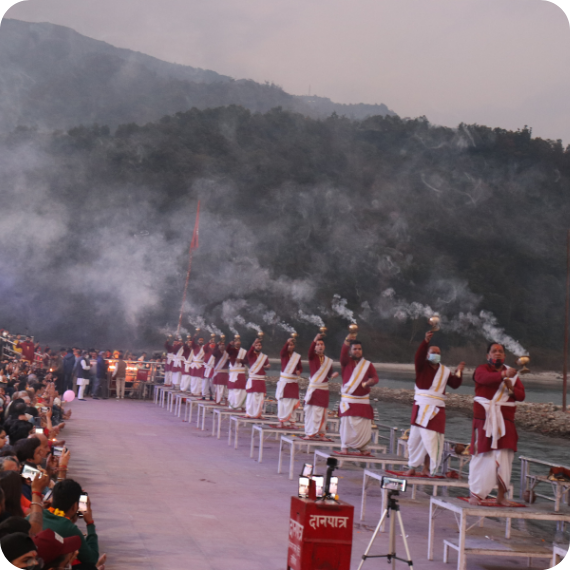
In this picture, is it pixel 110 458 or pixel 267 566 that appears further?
pixel 110 458

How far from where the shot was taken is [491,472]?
6383 millimetres

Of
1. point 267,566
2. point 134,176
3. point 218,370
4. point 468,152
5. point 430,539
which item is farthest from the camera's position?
point 468,152

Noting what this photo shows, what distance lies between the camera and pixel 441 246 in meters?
64.1

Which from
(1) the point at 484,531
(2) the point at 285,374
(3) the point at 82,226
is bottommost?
(1) the point at 484,531

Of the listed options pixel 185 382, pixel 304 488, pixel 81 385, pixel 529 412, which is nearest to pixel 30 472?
pixel 304 488

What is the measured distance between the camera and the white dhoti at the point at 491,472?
20.9 ft

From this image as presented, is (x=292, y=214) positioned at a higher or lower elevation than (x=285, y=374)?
higher

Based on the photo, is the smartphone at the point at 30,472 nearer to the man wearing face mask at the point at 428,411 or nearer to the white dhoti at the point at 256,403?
the man wearing face mask at the point at 428,411

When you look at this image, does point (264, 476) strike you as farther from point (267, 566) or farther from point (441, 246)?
point (441, 246)

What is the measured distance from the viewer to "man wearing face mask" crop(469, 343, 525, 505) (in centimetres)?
637

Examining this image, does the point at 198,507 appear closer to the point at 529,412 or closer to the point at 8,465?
the point at 8,465

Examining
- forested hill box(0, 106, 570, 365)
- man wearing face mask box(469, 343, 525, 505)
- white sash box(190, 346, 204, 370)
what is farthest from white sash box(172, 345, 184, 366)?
forested hill box(0, 106, 570, 365)

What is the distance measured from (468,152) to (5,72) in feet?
152

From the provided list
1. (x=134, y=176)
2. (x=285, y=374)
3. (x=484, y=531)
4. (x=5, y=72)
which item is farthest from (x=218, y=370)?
(x=5, y=72)
